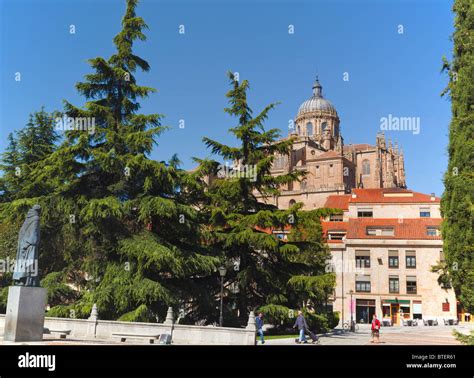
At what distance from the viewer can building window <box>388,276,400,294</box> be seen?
46594 millimetres

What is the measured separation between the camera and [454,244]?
18.3 m

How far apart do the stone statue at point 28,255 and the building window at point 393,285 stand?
3878 cm

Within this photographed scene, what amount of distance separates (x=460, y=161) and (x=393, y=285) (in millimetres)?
30644

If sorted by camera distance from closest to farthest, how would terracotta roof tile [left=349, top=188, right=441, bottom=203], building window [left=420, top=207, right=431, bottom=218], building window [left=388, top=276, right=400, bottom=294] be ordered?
building window [left=388, top=276, right=400, bottom=294] < building window [left=420, top=207, right=431, bottom=218] < terracotta roof tile [left=349, top=188, right=441, bottom=203]

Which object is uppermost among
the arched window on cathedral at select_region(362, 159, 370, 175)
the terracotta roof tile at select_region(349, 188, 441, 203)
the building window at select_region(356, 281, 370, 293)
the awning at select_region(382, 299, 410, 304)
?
the arched window on cathedral at select_region(362, 159, 370, 175)

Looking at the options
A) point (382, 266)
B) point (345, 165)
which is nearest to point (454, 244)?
point (382, 266)

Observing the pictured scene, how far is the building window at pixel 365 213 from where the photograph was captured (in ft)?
180

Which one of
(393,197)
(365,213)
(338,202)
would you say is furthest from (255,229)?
(338,202)

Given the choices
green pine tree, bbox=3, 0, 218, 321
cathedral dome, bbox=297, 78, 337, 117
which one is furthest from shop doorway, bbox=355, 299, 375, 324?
cathedral dome, bbox=297, 78, 337, 117

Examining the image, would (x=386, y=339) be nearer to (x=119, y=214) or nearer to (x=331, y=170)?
(x=119, y=214)

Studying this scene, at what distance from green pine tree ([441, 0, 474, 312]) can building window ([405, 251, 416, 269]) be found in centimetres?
2802

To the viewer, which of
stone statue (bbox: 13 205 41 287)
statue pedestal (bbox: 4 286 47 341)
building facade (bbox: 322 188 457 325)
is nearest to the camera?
statue pedestal (bbox: 4 286 47 341)

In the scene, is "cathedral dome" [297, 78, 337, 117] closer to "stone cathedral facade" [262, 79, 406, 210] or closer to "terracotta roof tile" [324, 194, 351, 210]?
"stone cathedral facade" [262, 79, 406, 210]
